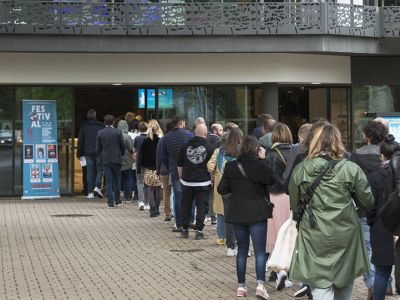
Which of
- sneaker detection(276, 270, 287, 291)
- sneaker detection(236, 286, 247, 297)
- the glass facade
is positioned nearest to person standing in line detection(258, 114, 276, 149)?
sneaker detection(276, 270, 287, 291)

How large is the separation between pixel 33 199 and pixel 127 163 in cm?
311

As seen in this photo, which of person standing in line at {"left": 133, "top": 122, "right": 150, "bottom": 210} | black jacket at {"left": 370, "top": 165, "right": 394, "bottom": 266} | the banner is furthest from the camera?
the banner

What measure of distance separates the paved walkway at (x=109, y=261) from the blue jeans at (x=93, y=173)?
3.47 meters

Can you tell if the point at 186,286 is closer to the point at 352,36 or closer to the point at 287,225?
the point at 287,225

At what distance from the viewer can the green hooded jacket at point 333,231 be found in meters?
6.99

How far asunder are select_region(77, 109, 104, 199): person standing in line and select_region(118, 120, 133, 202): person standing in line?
94 cm

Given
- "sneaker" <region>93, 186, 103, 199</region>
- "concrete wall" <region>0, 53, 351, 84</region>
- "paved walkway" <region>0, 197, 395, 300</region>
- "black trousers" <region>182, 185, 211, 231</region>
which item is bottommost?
"paved walkway" <region>0, 197, 395, 300</region>

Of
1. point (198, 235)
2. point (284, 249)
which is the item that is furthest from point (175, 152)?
point (284, 249)

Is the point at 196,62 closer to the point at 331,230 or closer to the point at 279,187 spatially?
the point at 279,187

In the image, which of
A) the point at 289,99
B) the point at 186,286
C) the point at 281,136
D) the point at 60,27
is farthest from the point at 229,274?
the point at 289,99

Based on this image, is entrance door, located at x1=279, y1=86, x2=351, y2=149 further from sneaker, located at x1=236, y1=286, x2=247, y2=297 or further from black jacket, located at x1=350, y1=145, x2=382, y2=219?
black jacket, located at x1=350, y1=145, x2=382, y2=219

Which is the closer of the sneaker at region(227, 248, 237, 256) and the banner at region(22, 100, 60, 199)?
the sneaker at region(227, 248, 237, 256)

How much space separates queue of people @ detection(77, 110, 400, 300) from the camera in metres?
7.03

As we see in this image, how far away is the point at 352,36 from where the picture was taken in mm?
22078
